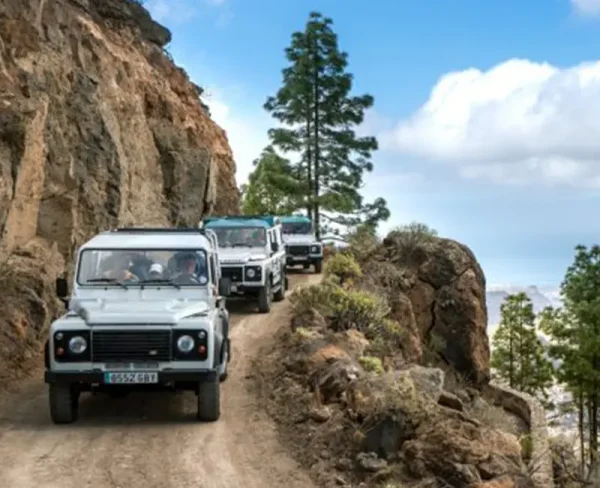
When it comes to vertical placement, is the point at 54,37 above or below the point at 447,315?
above

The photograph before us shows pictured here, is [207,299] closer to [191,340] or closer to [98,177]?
[191,340]

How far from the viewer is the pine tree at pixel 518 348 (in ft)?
133

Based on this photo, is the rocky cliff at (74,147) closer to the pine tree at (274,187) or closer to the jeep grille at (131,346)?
the jeep grille at (131,346)

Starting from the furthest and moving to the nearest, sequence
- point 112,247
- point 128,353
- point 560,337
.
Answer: point 560,337 < point 112,247 < point 128,353

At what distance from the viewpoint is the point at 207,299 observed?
425 inches

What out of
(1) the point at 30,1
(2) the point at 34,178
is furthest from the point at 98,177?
(1) the point at 30,1

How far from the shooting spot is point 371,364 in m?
11.6

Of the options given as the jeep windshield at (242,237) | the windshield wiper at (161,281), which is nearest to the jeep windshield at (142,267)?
the windshield wiper at (161,281)

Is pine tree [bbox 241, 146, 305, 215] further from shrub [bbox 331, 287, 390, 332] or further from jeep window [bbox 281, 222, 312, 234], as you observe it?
shrub [bbox 331, 287, 390, 332]

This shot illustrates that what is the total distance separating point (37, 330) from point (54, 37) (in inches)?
350

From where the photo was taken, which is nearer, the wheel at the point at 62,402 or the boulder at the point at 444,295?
the wheel at the point at 62,402

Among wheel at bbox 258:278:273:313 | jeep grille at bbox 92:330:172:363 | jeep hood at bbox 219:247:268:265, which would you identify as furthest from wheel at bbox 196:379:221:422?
wheel at bbox 258:278:273:313

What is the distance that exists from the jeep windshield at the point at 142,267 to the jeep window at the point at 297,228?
1989cm

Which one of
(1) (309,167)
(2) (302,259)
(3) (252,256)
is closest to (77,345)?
(3) (252,256)
